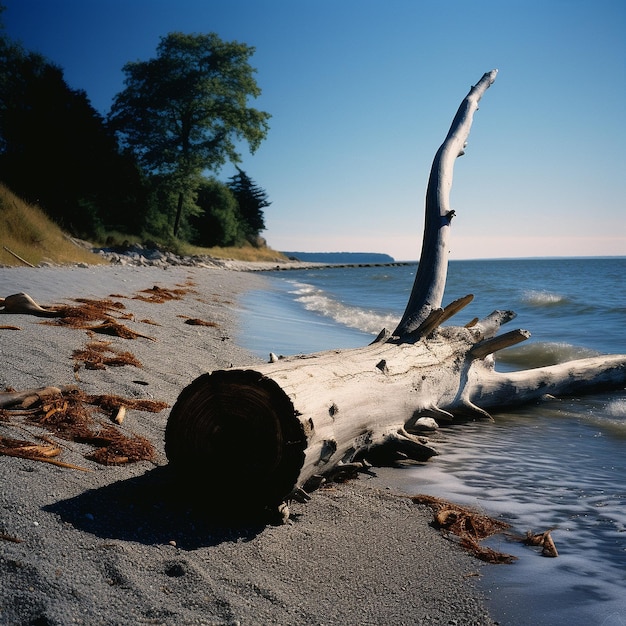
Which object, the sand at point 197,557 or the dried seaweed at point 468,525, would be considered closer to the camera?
the sand at point 197,557

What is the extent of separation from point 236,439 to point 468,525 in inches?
46.7

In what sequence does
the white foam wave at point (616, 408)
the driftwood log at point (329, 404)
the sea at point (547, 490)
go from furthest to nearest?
the white foam wave at point (616, 408)
the driftwood log at point (329, 404)
the sea at point (547, 490)

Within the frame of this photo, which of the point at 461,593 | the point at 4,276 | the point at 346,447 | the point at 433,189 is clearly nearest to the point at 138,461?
the point at 346,447

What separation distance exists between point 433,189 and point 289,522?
4725mm

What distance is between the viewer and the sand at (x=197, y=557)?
1710 millimetres

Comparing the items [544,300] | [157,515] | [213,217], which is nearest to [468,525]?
[157,515]

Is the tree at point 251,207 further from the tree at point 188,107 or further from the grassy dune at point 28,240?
the grassy dune at point 28,240

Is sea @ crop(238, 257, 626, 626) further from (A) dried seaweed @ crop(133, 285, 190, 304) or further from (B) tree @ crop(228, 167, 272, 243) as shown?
(B) tree @ crop(228, 167, 272, 243)

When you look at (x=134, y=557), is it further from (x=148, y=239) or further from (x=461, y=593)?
(x=148, y=239)

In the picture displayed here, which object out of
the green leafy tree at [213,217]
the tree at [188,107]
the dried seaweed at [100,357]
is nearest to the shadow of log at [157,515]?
the dried seaweed at [100,357]

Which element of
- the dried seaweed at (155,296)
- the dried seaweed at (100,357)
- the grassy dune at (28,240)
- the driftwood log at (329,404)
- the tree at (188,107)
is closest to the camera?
the driftwood log at (329,404)

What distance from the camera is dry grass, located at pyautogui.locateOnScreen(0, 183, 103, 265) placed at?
13.4 meters

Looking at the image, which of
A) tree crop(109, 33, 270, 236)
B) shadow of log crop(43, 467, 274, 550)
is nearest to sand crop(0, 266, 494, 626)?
shadow of log crop(43, 467, 274, 550)

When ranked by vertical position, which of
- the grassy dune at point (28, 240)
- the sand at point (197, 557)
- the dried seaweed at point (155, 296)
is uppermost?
the grassy dune at point (28, 240)
